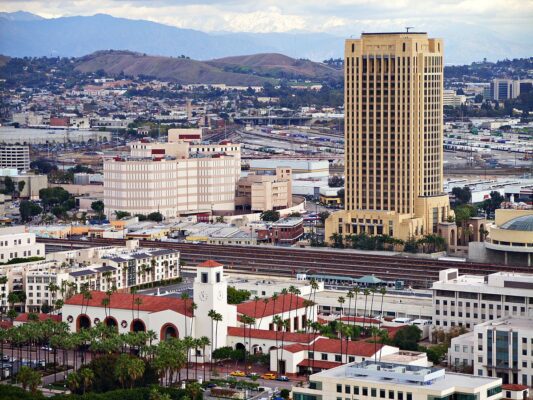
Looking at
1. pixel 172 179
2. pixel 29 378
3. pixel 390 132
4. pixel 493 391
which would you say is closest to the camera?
pixel 493 391

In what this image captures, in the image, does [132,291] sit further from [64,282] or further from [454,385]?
[454,385]

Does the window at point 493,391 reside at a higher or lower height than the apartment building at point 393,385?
lower

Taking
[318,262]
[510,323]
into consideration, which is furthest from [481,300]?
[318,262]

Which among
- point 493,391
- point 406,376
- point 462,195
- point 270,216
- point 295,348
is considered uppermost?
point 406,376

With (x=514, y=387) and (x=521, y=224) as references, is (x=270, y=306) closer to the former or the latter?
(x=514, y=387)

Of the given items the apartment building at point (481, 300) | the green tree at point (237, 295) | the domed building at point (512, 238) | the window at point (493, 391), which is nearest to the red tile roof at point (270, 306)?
the green tree at point (237, 295)

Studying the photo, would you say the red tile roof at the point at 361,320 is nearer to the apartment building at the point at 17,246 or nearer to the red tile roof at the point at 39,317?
the red tile roof at the point at 39,317

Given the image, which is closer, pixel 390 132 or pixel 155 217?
pixel 390 132
